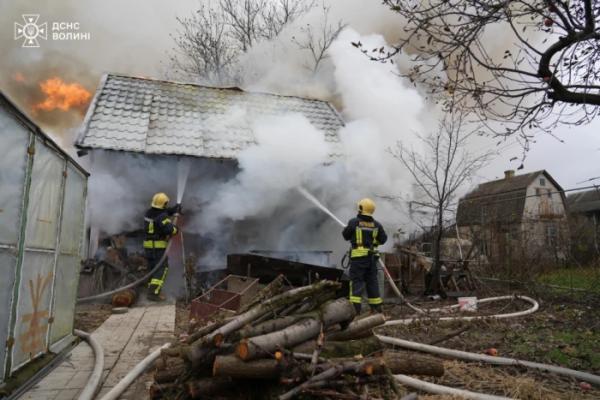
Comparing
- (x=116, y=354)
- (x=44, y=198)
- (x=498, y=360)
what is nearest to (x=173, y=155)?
(x=116, y=354)

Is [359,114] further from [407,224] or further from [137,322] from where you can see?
[137,322]

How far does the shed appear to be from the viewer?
3.28 meters

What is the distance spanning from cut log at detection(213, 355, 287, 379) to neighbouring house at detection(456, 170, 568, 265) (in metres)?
8.01

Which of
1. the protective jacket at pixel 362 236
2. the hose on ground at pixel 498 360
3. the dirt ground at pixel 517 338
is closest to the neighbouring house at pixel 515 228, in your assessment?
the dirt ground at pixel 517 338

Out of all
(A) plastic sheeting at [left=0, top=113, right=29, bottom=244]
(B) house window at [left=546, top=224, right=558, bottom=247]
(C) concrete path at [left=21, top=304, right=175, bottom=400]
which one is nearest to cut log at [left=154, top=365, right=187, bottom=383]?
(C) concrete path at [left=21, top=304, right=175, bottom=400]

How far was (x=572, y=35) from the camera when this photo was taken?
3.83 m

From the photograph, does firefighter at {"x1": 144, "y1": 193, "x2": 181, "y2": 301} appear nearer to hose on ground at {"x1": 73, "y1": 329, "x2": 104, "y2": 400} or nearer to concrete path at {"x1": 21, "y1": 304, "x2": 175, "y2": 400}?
concrete path at {"x1": 21, "y1": 304, "x2": 175, "y2": 400}

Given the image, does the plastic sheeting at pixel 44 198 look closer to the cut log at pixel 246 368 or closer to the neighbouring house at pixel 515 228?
the cut log at pixel 246 368

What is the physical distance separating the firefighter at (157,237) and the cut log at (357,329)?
18.8ft

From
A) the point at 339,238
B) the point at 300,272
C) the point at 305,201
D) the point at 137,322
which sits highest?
the point at 305,201

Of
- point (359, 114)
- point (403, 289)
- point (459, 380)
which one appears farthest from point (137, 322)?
point (359, 114)

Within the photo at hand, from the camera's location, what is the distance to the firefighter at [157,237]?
8539mm

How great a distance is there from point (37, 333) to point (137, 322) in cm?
280

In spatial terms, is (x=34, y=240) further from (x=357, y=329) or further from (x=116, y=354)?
(x=357, y=329)
